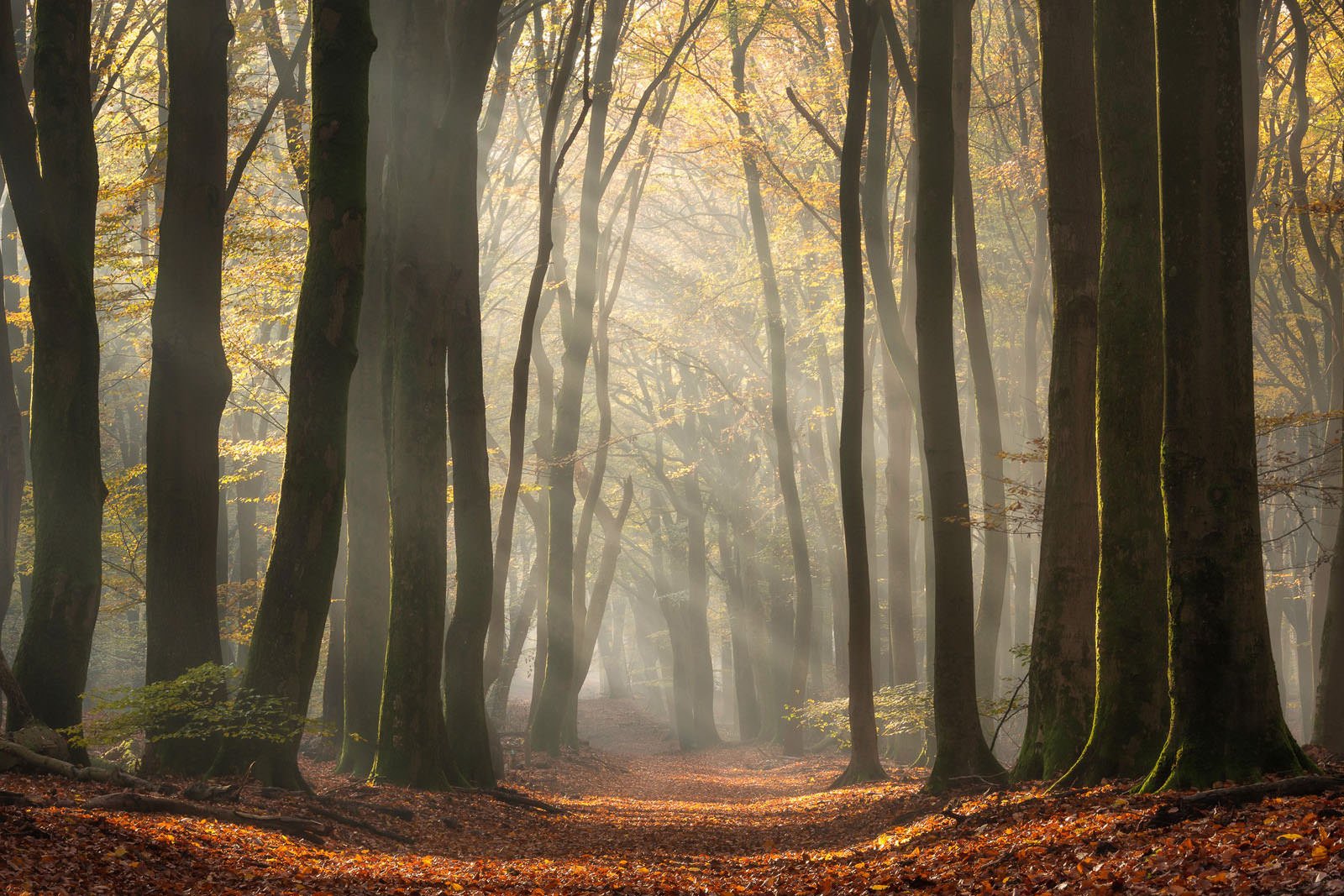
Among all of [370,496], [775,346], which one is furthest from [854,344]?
[775,346]

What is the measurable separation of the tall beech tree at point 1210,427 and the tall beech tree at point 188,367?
8.64 m

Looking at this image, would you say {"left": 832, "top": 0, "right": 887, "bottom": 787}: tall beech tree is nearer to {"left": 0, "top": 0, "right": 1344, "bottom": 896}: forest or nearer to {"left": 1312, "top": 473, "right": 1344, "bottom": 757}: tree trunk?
{"left": 0, "top": 0, "right": 1344, "bottom": 896}: forest

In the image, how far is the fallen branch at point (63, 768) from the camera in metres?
8.13

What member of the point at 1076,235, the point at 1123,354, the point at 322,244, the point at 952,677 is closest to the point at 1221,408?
the point at 1123,354

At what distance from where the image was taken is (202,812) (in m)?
7.62

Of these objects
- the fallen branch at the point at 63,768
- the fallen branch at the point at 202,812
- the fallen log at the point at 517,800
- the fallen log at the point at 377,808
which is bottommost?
the fallen log at the point at 517,800

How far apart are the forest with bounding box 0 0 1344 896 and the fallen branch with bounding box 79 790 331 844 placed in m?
0.05

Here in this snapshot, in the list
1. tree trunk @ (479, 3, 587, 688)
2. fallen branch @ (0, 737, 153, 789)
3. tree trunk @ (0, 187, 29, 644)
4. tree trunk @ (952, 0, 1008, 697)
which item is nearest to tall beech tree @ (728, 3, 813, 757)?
tree trunk @ (952, 0, 1008, 697)

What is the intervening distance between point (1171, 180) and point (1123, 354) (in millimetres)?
2037

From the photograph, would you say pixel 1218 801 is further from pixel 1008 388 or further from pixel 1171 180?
pixel 1008 388

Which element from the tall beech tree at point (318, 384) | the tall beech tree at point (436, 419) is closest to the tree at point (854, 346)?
the tall beech tree at point (436, 419)

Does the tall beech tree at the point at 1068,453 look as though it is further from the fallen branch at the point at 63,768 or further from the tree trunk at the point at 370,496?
the tree trunk at the point at 370,496

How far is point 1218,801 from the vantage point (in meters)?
5.64

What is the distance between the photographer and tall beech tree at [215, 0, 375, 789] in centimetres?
933
